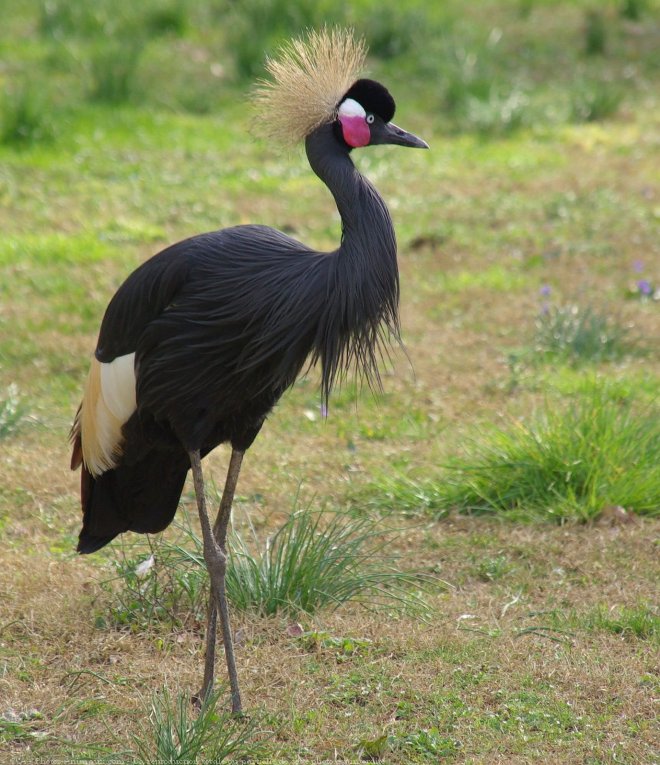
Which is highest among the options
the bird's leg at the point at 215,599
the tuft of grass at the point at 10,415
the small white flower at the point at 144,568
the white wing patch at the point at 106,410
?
the white wing patch at the point at 106,410

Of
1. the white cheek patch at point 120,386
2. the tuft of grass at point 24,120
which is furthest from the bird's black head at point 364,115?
the tuft of grass at point 24,120

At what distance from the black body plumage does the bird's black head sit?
0.13 ft

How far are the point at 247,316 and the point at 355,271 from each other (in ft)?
Answer: 1.07

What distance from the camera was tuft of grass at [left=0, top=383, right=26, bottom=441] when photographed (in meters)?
5.15

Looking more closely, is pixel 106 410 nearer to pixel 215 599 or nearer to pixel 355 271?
pixel 215 599

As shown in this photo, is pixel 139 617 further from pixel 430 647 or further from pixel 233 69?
pixel 233 69

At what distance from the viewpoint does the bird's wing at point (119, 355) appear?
3375 mm

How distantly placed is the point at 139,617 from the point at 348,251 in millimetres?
1445

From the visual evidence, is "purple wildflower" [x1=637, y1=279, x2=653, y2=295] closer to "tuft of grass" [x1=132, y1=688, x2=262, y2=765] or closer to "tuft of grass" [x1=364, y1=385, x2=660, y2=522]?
"tuft of grass" [x1=364, y1=385, x2=660, y2=522]

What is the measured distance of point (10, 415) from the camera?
Answer: 17.0ft

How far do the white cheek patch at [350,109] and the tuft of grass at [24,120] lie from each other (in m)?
5.83

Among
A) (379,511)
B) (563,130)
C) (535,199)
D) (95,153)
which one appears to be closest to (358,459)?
(379,511)

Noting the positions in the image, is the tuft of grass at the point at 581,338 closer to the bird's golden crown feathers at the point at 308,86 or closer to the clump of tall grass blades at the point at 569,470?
the clump of tall grass blades at the point at 569,470

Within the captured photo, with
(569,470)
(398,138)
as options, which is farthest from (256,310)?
(569,470)
